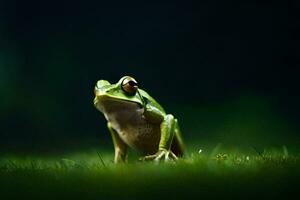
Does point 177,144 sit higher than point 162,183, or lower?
lower

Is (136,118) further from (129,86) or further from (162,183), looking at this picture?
(162,183)

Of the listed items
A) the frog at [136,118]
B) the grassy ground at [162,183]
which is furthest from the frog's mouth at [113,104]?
the grassy ground at [162,183]

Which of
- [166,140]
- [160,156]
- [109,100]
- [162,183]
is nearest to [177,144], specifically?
[166,140]

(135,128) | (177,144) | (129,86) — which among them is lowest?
(177,144)

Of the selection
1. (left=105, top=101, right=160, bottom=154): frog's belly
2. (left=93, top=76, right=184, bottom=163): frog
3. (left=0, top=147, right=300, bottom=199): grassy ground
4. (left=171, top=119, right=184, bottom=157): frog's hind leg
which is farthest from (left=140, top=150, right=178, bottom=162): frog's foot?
(left=0, top=147, right=300, bottom=199): grassy ground

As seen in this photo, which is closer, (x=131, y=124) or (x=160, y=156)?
(x=160, y=156)

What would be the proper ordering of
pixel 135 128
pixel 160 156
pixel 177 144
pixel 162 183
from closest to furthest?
pixel 162 183 < pixel 160 156 < pixel 135 128 < pixel 177 144
